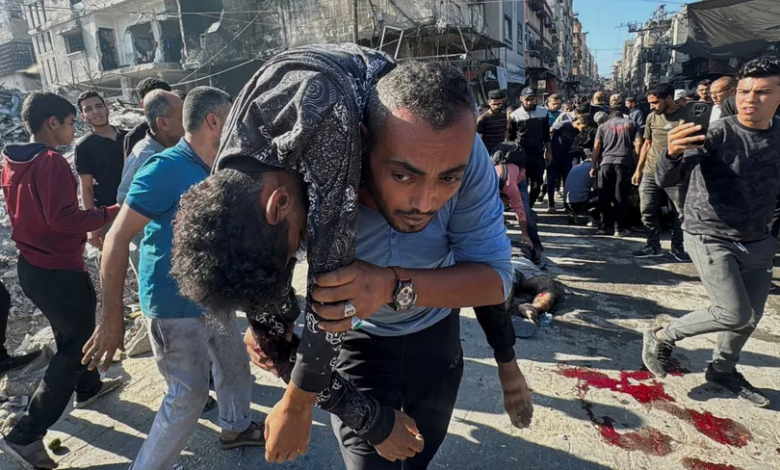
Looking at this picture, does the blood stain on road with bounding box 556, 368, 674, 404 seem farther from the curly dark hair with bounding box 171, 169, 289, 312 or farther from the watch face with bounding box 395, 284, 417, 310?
the curly dark hair with bounding box 171, 169, 289, 312

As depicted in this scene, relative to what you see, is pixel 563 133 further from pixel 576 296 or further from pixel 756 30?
pixel 756 30

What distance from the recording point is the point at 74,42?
82.5 feet

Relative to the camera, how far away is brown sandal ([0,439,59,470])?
7.68ft

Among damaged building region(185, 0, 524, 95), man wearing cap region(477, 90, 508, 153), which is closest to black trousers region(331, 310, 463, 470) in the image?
man wearing cap region(477, 90, 508, 153)

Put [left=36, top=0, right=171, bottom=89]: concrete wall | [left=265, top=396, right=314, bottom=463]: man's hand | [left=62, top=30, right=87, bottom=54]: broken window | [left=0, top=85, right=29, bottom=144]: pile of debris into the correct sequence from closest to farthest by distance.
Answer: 1. [left=265, top=396, right=314, bottom=463]: man's hand
2. [left=0, top=85, right=29, bottom=144]: pile of debris
3. [left=36, top=0, right=171, bottom=89]: concrete wall
4. [left=62, top=30, right=87, bottom=54]: broken window

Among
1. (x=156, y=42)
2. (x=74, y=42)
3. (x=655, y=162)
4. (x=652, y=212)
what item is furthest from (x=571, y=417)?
(x=74, y=42)

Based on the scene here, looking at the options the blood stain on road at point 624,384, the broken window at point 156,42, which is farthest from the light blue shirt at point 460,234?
the broken window at point 156,42

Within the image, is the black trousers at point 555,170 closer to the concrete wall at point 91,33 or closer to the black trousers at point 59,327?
the black trousers at point 59,327

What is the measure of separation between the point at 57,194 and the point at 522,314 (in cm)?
359

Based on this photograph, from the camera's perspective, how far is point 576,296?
4473mm

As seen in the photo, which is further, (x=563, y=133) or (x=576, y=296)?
(x=563, y=133)

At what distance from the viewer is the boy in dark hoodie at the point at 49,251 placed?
7.97ft

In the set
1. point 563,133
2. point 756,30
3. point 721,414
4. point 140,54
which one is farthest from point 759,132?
point 140,54

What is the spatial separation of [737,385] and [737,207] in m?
1.18
